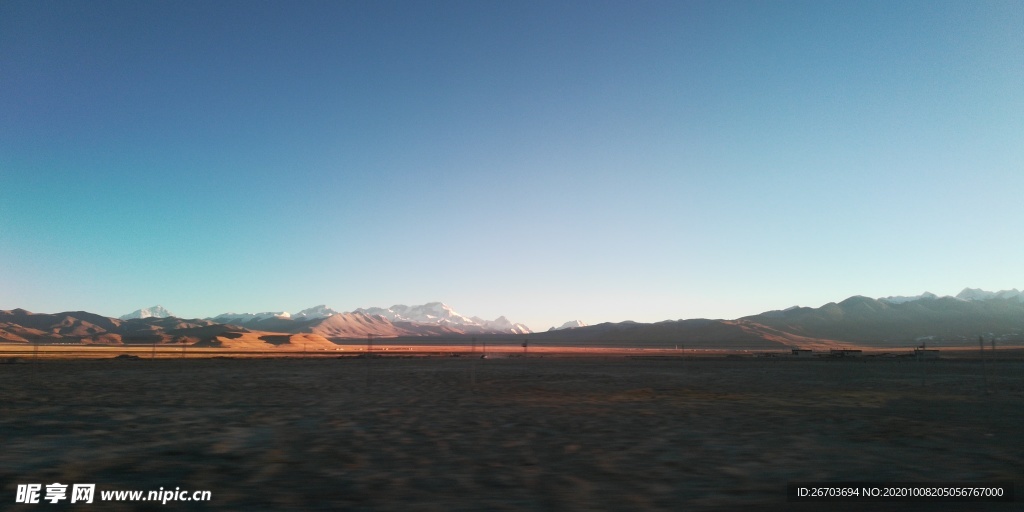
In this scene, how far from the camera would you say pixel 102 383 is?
24.6 metres

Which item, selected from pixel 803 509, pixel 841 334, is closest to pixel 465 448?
pixel 803 509

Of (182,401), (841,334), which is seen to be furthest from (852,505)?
(841,334)

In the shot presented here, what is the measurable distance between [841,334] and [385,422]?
20336cm

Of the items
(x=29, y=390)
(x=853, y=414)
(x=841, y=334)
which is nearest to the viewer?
(x=853, y=414)

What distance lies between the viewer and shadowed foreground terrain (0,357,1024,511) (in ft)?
23.5

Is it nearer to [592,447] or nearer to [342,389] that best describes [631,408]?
[592,447]

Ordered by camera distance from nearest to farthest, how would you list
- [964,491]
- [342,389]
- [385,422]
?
[964,491] < [385,422] < [342,389]

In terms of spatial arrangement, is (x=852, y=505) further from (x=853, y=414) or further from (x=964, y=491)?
(x=853, y=414)

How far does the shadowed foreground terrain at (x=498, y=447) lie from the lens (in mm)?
7168

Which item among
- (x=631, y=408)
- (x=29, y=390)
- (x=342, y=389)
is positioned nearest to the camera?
(x=631, y=408)

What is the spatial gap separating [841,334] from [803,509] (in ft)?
674

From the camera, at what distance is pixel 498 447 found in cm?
1024

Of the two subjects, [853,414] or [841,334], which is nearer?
[853,414]

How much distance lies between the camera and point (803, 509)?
6.59 meters
